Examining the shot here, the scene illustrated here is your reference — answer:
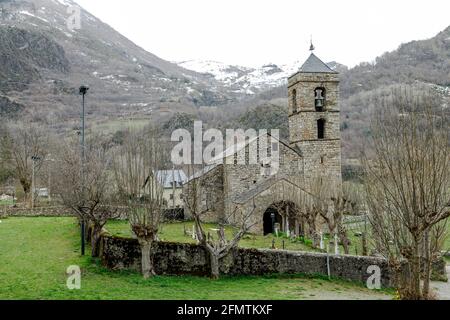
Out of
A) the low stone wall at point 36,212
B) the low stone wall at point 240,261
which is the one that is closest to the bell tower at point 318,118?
the low stone wall at point 240,261

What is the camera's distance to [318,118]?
35719 mm

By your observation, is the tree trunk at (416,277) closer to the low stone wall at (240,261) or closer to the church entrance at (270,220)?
the low stone wall at (240,261)

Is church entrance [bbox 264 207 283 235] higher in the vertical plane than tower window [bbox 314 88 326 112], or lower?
lower

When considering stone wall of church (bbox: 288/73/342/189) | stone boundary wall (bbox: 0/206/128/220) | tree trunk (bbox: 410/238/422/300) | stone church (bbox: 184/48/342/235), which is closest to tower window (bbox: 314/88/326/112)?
stone church (bbox: 184/48/342/235)

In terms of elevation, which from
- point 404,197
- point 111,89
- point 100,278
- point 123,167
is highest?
point 111,89

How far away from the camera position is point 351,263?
18688 mm

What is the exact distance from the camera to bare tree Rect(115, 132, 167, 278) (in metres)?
16.7

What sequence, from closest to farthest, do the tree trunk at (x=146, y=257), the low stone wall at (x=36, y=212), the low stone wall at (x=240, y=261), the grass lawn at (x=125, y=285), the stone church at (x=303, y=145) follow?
1. the grass lawn at (x=125, y=285)
2. the tree trunk at (x=146, y=257)
3. the low stone wall at (x=240, y=261)
4. the stone church at (x=303, y=145)
5. the low stone wall at (x=36, y=212)

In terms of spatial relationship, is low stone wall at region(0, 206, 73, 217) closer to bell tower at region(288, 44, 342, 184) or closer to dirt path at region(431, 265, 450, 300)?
bell tower at region(288, 44, 342, 184)

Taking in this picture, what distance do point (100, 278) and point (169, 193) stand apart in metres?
38.4

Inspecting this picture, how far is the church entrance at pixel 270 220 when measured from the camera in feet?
111

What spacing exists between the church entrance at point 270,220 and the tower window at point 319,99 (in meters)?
9.24

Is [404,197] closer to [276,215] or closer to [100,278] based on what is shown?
[100,278]

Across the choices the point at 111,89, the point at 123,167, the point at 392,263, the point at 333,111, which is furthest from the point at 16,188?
the point at 111,89
